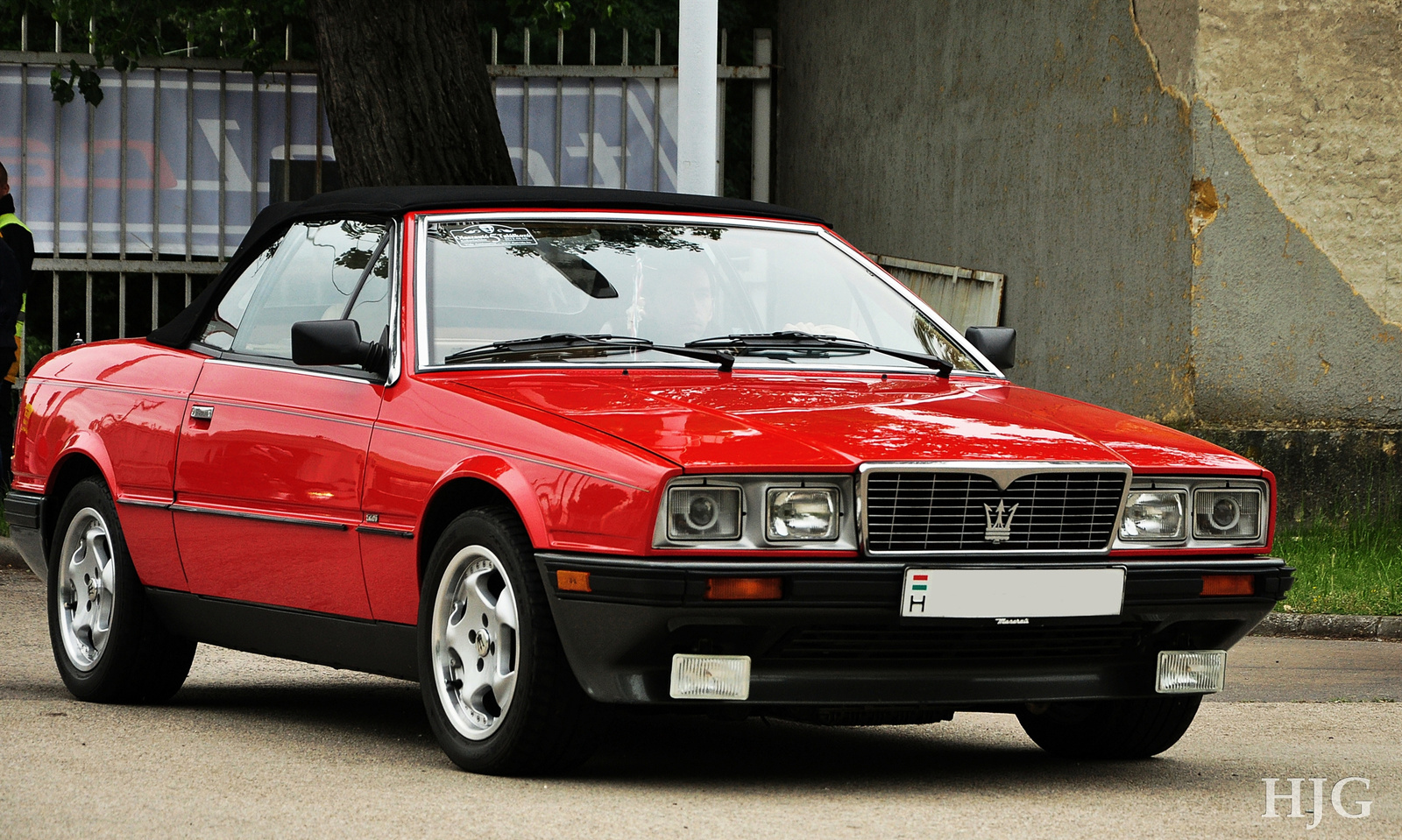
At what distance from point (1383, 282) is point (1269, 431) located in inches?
43.7

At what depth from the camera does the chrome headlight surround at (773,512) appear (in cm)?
464

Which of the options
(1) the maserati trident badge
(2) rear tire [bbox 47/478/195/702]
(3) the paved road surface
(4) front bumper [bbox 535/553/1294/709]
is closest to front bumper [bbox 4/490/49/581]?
(2) rear tire [bbox 47/478/195/702]

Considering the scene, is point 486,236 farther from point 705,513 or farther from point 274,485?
point 705,513

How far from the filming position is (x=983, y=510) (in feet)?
15.9

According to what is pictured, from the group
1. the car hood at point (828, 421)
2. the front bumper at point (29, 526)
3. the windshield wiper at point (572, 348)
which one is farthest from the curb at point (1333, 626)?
the front bumper at point (29, 526)

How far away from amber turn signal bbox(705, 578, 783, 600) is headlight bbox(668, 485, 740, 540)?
0.11 m

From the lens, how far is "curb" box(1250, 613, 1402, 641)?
9250mm

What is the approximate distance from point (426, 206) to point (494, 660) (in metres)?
1.60

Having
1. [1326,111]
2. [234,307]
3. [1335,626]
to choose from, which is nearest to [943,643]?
[234,307]

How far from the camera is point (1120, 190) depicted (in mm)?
12289

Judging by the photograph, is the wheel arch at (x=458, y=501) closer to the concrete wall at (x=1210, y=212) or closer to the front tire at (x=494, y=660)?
the front tire at (x=494, y=660)

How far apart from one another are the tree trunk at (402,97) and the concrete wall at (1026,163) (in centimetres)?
351

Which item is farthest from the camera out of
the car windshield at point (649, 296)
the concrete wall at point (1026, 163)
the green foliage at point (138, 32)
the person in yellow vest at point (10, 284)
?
the green foliage at point (138, 32)

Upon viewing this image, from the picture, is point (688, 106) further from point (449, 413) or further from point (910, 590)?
point (910, 590)
